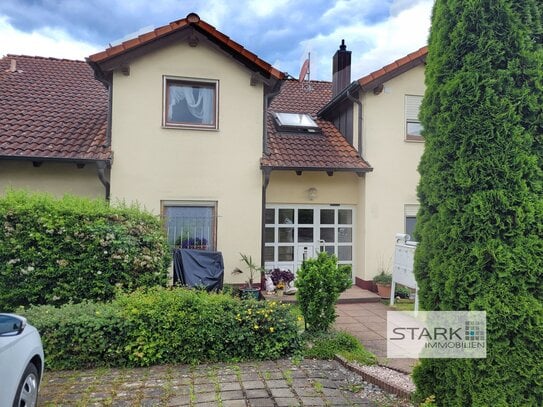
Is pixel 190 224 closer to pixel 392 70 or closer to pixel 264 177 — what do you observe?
pixel 264 177

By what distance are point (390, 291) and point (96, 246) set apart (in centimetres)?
674

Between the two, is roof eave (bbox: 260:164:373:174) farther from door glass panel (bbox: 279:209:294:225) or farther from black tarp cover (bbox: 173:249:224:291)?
black tarp cover (bbox: 173:249:224:291)

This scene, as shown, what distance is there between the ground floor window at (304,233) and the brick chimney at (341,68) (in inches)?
164

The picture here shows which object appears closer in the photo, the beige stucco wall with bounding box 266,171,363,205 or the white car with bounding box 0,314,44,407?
the white car with bounding box 0,314,44,407

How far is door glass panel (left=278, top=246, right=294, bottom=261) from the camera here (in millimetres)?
9961

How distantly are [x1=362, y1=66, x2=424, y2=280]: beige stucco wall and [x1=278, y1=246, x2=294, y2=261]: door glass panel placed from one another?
6.50 ft

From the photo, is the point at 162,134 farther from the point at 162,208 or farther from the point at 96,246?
the point at 96,246

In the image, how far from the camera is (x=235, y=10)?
10055 millimetres

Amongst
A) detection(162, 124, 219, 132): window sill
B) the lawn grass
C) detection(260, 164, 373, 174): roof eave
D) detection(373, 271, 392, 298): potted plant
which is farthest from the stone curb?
detection(162, 124, 219, 132): window sill

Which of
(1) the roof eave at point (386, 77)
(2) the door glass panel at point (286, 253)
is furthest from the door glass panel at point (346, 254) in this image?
(1) the roof eave at point (386, 77)

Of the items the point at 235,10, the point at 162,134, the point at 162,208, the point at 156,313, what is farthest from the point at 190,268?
the point at 235,10

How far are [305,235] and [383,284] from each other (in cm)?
238

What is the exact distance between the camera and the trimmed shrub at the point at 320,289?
5.51 meters

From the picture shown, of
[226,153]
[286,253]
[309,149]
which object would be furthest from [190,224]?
[309,149]
